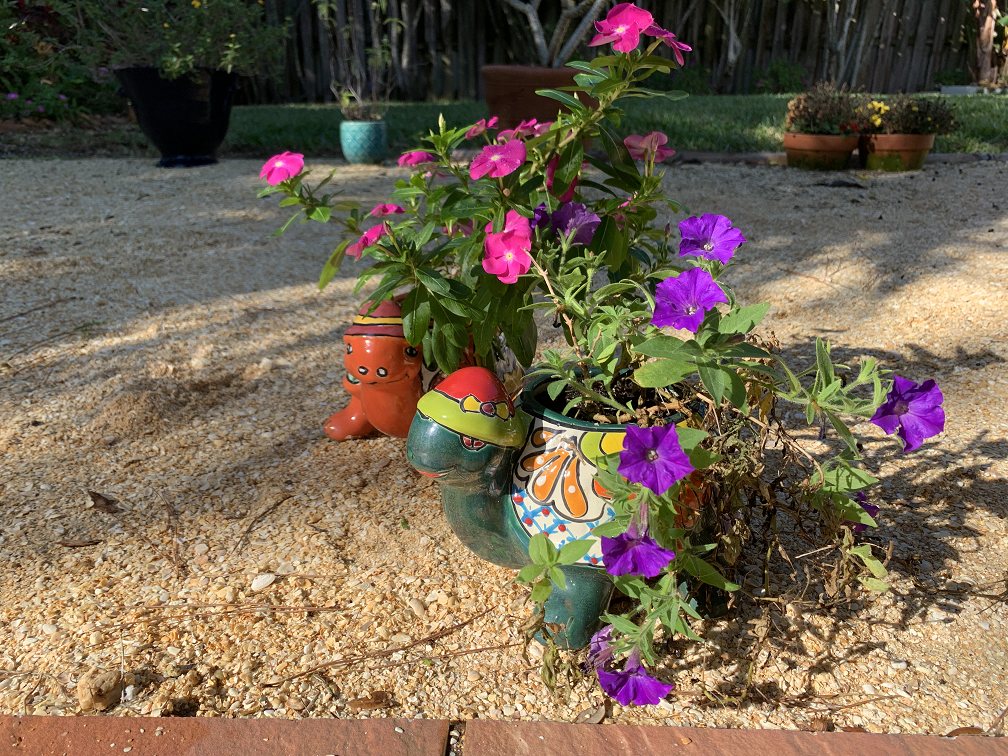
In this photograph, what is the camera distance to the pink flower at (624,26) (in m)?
1.34

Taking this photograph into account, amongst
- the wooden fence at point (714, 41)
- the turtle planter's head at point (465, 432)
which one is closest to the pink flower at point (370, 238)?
the turtle planter's head at point (465, 432)

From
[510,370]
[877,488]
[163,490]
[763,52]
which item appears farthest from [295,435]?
[763,52]

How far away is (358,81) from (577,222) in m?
5.92

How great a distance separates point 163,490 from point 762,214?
136 inches

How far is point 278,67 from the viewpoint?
8.01 m

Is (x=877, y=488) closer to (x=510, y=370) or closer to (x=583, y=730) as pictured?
(x=510, y=370)

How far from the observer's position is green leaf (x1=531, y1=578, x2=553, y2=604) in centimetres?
118

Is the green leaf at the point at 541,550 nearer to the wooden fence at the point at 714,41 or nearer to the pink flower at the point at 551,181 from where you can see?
the pink flower at the point at 551,181

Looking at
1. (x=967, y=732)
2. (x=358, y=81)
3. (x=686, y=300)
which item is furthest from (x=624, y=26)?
(x=358, y=81)

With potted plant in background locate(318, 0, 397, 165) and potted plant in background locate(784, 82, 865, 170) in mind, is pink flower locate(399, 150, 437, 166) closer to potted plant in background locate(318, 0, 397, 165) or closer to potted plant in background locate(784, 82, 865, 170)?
potted plant in background locate(318, 0, 397, 165)

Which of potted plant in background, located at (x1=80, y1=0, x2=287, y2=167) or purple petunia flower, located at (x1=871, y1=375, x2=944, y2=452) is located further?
potted plant in background, located at (x1=80, y1=0, x2=287, y2=167)

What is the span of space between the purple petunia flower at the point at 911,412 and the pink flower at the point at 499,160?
71 centimetres

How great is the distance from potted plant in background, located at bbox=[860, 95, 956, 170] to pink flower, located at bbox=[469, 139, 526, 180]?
463 cm

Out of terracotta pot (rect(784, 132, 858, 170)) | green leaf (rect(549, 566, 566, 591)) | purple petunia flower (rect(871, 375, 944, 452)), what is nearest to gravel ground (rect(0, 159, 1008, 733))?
green leaf (rect(549, 566, 566, 591))
